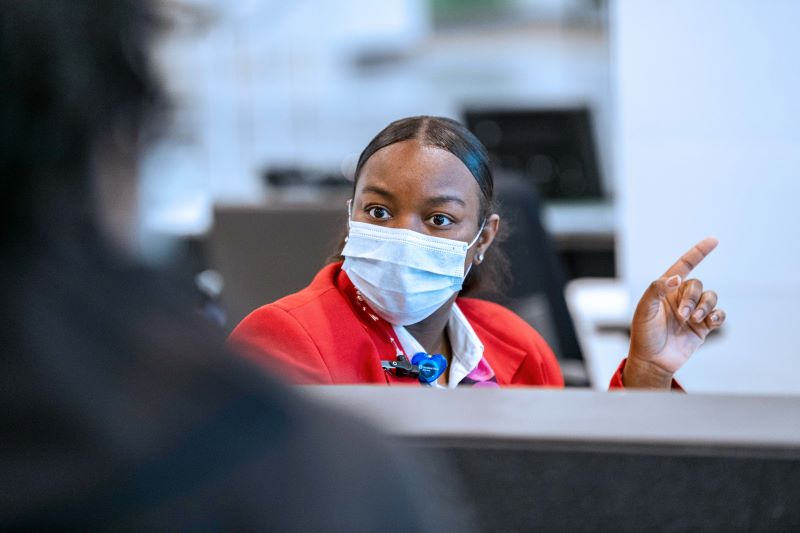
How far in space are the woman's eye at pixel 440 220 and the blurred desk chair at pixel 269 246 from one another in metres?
0.15

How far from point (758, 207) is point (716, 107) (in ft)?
0.90

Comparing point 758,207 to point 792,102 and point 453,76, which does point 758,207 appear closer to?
point 792,102

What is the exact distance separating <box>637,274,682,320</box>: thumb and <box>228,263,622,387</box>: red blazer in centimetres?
8

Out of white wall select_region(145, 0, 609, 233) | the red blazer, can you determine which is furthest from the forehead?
white wall select_region(145, 0, 609, 233)

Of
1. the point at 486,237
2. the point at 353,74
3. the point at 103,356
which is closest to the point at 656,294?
the point at 486,237

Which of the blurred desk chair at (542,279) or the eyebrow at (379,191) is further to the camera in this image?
the blurred desk chair at (542,279)

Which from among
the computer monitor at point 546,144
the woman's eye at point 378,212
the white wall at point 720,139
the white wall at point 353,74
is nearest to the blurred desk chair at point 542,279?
the white wall at point 720,139

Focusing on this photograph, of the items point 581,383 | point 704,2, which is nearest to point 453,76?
point 704,2

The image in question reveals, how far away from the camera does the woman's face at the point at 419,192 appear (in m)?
0.93

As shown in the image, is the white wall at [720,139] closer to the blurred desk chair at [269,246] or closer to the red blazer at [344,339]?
the blurred desk chair at [269,246]

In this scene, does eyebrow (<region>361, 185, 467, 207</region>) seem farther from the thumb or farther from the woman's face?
the thumb

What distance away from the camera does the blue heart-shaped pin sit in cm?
91

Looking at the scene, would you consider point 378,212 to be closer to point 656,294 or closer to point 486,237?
point 486,237

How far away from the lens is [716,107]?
2.46m
